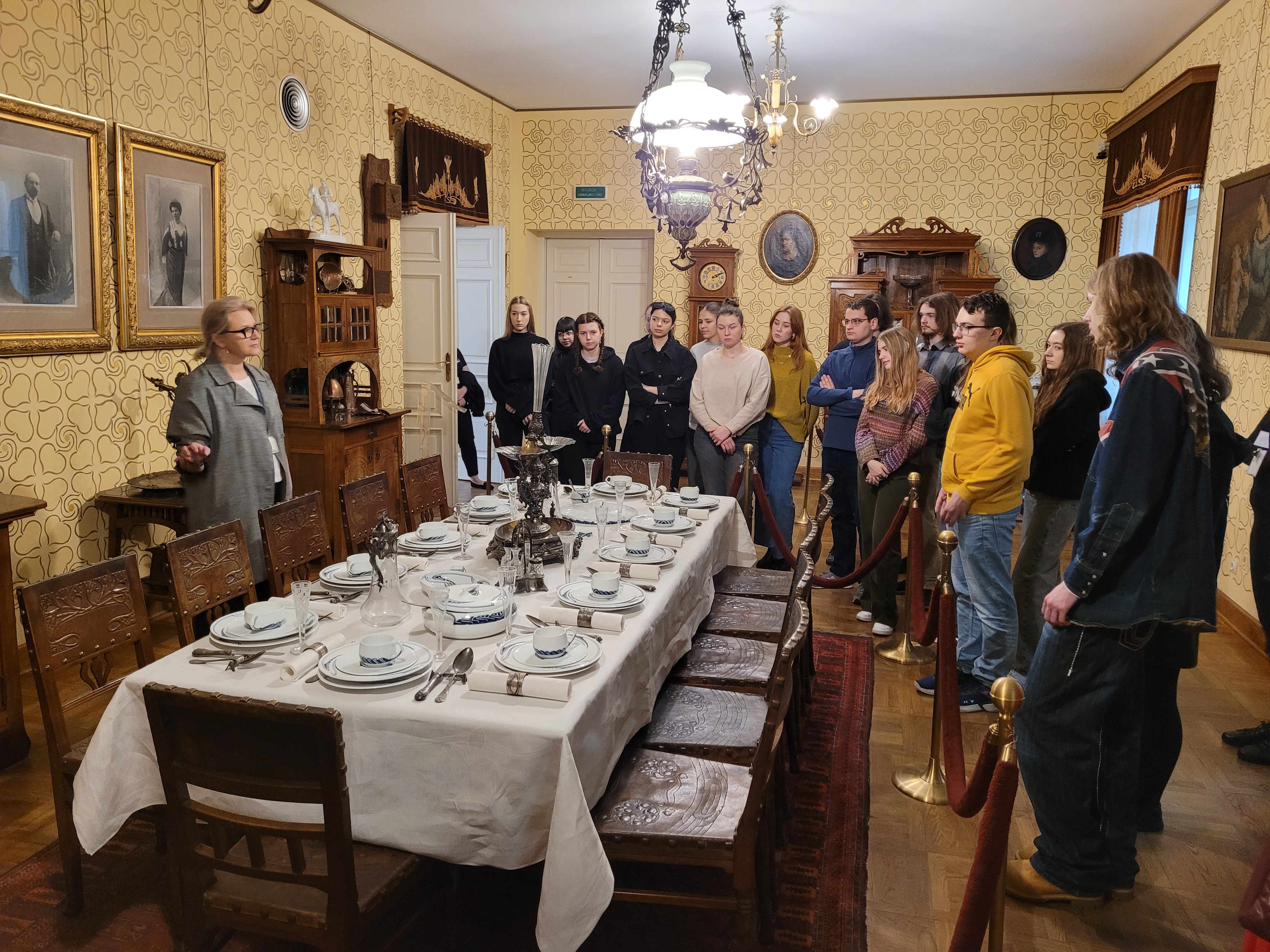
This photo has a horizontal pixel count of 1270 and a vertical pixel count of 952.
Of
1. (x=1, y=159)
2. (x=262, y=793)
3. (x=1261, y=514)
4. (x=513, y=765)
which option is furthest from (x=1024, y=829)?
(x=1, y=159)

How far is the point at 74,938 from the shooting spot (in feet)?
7.57

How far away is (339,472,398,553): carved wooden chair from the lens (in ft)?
11.3

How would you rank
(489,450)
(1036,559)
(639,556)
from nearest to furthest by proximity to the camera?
(639,556), (1036,559), (489,450)

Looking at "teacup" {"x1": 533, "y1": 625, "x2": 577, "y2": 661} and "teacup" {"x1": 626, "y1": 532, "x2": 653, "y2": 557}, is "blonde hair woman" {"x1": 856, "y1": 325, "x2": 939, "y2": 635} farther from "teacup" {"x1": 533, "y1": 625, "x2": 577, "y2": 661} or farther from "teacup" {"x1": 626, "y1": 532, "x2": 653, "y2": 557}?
"teacup" {"x1": 533, "y1": 625, "x2": 577, "y2": 661}

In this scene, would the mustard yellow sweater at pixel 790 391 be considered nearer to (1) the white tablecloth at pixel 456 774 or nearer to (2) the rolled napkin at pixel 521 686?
(1) the white tablecloth at pixel 456 774

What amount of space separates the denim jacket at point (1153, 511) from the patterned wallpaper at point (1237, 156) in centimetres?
307

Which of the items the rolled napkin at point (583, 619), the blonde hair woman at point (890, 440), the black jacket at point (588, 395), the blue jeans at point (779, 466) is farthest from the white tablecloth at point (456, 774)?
the black jacket at point (588, 395)

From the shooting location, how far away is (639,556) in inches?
121

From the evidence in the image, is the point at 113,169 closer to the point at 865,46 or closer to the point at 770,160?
the point at 865,46

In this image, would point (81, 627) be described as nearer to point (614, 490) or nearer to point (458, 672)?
point (458, 672)

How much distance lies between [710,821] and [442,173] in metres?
6.21

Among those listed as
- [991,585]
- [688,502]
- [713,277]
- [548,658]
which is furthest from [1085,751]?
[713,277]

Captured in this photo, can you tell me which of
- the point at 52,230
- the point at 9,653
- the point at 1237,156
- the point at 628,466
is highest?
the point at 1237,156

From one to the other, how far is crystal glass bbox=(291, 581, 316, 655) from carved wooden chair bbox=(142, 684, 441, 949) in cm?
46
